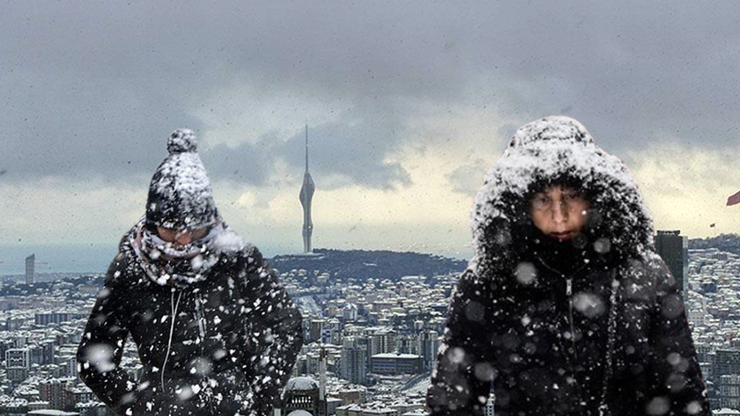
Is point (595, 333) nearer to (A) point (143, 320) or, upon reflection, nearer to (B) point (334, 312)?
(A) point (143, 320)

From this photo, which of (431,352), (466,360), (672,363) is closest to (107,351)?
(431,352)

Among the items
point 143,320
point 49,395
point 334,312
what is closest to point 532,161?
point 143,320

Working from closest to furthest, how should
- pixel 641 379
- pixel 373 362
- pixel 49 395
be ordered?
pixel 641 379 → pixel 49 395 → pixel 373 362

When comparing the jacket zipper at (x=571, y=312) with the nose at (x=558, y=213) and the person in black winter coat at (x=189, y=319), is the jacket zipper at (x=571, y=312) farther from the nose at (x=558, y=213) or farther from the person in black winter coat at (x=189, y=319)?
the person in black winter coat at (x=189, y=319)

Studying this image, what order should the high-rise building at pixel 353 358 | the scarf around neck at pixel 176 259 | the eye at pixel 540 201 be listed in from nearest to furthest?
the eye at pixel 540 201 < the scarf around neck at pixel 176 259 < the high-rise building at pixel 353 358

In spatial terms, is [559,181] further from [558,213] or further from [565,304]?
[565,304]

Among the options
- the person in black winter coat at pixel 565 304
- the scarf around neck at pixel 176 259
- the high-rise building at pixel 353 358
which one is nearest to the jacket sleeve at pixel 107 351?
the scarf around neck at pixel 176 259

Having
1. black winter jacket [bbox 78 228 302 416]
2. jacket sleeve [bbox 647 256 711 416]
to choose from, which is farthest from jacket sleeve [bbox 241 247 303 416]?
jacket sleeve [bbox 647 256 711 416]
